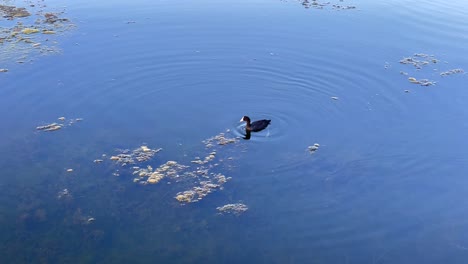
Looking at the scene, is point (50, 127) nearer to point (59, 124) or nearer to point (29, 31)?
point (59, 124)

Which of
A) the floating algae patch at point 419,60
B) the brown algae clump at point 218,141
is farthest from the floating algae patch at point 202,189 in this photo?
the floating algae patch at point 419,60

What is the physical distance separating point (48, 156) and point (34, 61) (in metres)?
5.27

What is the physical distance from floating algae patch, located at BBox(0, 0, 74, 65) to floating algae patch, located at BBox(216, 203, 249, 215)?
348 inches

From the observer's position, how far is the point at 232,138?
1200cm

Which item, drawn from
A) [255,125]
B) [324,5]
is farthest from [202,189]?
[324,5]

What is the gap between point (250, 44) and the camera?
55.0 ft

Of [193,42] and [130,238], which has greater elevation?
[193,42]

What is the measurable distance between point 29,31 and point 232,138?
9.22 m

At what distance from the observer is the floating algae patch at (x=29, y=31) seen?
16000 mm

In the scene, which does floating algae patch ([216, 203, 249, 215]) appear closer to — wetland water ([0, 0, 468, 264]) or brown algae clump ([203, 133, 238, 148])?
wetland water ([0, 0, 468, 264])

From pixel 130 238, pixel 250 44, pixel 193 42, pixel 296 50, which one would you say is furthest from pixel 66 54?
pixel 130 238

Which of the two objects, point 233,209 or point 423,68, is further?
point 423,68

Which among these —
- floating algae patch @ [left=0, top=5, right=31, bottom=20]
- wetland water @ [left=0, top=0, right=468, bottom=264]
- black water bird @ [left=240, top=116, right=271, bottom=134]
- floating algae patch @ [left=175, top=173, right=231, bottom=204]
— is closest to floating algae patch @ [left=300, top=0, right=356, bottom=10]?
wetland water @ [left=0, top=0, right=468, bottom=264]

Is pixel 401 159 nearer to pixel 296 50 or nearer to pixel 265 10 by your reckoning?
pixel 296 50
